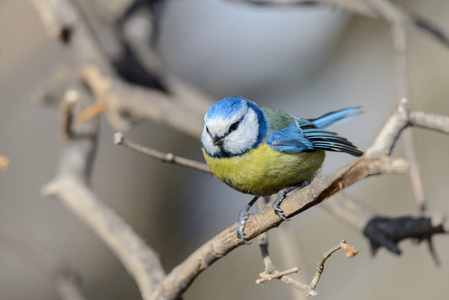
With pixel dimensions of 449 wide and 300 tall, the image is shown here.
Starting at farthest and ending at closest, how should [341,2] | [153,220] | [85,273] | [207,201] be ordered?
[207,201] → [153,220] → [85,273] → [341,2]

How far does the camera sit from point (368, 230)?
6.47 ft

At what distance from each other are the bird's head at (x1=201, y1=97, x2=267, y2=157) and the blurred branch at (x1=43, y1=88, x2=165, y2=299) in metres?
0.44

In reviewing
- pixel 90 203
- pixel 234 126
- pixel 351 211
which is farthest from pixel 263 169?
pixel 90 203

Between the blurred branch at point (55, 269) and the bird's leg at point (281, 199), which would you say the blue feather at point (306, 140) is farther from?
the blurred branch at point (55, 269)

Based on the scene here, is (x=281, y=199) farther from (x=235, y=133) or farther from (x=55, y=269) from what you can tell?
(x=55, y=269)

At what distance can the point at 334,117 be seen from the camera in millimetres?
2135

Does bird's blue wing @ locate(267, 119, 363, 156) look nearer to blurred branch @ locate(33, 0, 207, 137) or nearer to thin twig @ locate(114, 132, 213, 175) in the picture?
thin twig @ locate(114, 132, 213, 175)

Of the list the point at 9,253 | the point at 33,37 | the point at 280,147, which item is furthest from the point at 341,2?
the point at 9,253

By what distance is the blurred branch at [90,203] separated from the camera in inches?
72.2

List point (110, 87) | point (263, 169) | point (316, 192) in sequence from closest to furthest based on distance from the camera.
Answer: point (316, 192), point (263, 169), point (110, 87)

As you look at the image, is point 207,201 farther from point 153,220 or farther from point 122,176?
point 122,176

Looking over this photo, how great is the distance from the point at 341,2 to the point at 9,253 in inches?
103

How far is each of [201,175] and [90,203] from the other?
2196 mm

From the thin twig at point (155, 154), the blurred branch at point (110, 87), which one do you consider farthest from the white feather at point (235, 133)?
the blurred branch at point (110, 87)
